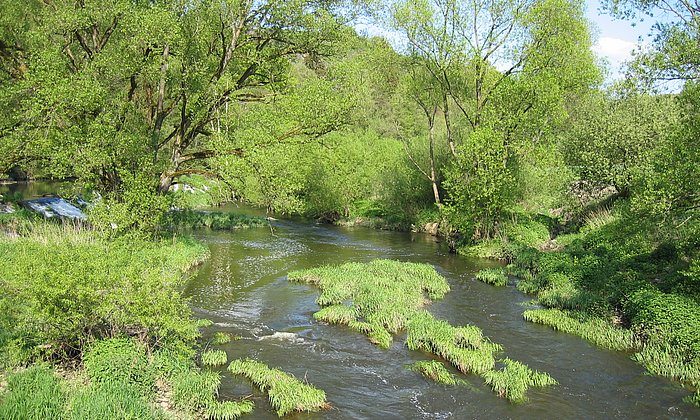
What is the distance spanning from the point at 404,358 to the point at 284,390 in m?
3.95

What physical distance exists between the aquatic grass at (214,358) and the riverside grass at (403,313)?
14.2ft

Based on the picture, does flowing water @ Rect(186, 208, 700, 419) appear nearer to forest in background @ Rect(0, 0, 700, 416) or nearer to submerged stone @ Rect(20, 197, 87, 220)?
forest in background @ Rect(0, 0, 700, 416)

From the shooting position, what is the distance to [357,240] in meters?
32.8

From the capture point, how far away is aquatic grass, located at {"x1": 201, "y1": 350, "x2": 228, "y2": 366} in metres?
12.0

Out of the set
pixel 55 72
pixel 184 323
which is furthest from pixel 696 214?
pixel 55 72

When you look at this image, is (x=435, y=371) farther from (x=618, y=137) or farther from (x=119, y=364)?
(x=618, y=137)

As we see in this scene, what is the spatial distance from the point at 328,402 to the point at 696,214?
41.4 feet

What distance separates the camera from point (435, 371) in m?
12.1

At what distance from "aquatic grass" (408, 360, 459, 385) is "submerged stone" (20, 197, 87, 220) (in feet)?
77.4

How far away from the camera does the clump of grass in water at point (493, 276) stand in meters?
21.4

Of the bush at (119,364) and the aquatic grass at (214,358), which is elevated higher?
the bush at (119,364)

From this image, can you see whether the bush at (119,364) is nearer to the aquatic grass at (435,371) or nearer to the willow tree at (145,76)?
the aquatic grass at (435,371)

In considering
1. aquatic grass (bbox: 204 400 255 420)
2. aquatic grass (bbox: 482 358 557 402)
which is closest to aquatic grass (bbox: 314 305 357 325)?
aquatic grass (bbox: 482 358 557 402)

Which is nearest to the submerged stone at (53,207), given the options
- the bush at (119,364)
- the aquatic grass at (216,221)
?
the aquatic grass at (216,221)
